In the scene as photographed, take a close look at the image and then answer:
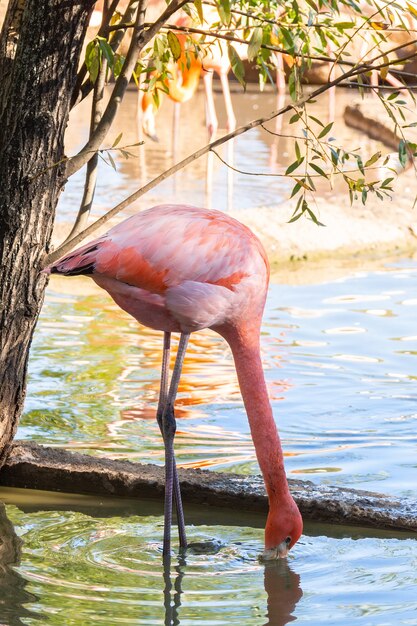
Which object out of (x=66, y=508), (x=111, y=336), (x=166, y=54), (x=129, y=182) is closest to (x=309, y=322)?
(x=111, y=336)

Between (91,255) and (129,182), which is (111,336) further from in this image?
(129,182)

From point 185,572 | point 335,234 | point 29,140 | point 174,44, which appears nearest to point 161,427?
point 185,572

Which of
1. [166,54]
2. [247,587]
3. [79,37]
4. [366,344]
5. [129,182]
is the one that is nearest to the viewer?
[247,587]

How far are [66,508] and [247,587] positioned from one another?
0.88 meters

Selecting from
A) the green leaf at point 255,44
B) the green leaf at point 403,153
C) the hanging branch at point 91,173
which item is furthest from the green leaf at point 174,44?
the green leaf at point 403,153

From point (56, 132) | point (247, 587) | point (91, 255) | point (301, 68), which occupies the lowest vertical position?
point (247, 587)

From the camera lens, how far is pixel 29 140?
384 centimetres

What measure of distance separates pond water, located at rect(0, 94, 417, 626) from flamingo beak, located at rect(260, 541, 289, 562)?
0.03 m

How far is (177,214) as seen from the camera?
3582 mm

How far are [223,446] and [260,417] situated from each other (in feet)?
4.05

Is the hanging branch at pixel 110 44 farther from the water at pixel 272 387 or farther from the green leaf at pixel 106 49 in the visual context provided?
the water at pixel 272 387

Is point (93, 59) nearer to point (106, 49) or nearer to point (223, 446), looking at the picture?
point (106, 49)

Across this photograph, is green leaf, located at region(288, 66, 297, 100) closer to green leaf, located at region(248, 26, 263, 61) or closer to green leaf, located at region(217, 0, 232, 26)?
green leaf, located at region(248, 26, 263, 61)

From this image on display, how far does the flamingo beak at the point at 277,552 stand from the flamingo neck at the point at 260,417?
0.12m
